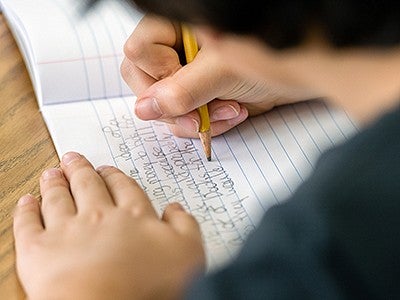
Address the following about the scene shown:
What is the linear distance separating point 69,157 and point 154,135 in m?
0.11

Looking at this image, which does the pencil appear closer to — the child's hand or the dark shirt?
the child's hand

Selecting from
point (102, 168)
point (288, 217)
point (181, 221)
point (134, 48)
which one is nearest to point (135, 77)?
point (134, 48)

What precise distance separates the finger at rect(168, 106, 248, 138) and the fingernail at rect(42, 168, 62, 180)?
135 mm

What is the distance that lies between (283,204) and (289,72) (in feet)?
0.29

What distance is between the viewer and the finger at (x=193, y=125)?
872 mm

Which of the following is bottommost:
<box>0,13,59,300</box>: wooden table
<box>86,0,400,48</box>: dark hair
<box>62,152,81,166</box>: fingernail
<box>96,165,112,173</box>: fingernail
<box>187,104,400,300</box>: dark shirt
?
<box>0,13,59,300</box>: wooden table

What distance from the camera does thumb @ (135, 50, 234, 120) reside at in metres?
0.85

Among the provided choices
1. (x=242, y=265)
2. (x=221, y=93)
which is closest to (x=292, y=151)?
(x=221, y=93)

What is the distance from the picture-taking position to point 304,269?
0.56 meters

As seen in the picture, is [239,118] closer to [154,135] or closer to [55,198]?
[154,135]

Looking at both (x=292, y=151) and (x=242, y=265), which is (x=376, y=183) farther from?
(x=292, y=151)

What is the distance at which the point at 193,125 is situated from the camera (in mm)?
869

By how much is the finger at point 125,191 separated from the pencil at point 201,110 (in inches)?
4.0

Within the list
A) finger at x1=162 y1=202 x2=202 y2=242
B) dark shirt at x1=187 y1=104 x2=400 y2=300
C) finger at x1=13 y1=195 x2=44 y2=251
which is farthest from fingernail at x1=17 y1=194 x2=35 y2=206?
dark shirt at x1=187 y1=104 x2=400 y2=300
